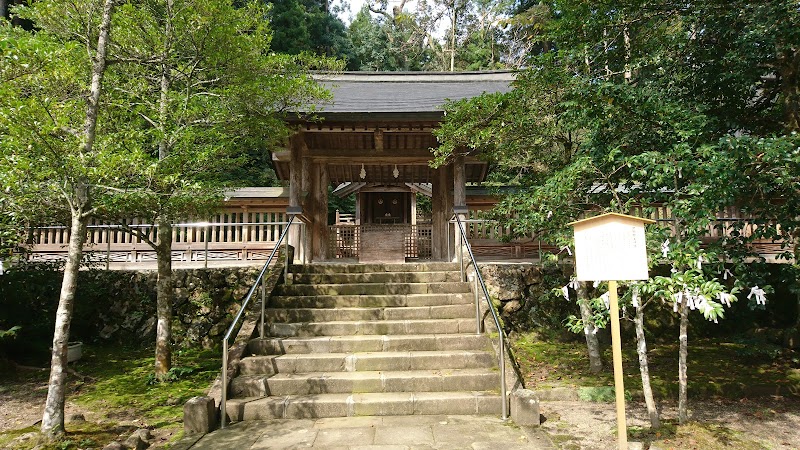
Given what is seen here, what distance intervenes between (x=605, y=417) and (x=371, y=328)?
3031mm

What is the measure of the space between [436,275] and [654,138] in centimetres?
373

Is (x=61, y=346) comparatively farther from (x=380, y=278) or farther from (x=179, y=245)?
(x=179, y=245)

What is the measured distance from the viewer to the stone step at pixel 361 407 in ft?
14.7

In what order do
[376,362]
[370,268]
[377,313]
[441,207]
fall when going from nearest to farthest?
[376,362] → [377,313] → [370,268] → [441,207]

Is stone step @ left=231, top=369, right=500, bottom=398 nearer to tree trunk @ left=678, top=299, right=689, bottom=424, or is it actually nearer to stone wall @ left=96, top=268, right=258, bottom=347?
tree trunk @ left=678, top=299, right=689, bottom=424

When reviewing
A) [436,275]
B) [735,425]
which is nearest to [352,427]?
[436,275]

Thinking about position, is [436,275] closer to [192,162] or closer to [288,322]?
[288,322]

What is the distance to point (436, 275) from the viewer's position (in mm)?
6977

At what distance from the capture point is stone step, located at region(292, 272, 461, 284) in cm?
690

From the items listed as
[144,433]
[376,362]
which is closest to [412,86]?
[376,362]

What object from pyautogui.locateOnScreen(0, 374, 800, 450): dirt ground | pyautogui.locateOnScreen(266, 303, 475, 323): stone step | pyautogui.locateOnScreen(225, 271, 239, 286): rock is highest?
pyautogui.locateOnScreen(225, 271, 239, 286): rock

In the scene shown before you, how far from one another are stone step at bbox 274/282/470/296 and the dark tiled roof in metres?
4.95

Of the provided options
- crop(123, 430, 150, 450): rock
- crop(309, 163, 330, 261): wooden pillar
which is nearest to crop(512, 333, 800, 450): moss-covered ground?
crop(123, 430, 150, 450): rock

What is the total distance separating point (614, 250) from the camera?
3.36 m
